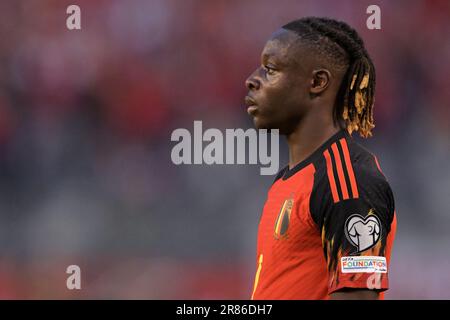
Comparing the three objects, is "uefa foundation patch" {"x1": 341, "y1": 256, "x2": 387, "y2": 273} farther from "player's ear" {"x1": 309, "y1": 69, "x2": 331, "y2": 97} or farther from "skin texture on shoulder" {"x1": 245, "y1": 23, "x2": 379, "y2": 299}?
"player's ear" {"x1": 309, "y1": 69, "x2": 331, "y2": 97}

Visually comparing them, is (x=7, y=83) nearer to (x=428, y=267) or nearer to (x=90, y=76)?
(x=90, y=76)

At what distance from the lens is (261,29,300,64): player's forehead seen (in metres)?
2.46

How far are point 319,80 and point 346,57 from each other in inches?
5.4

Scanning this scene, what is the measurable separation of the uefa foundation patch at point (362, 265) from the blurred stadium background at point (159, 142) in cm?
483

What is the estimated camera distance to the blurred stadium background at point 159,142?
695 cm

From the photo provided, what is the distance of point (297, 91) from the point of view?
246 centimetres

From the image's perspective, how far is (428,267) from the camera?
6961mm

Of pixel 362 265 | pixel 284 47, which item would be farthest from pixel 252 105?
pixel 362 265

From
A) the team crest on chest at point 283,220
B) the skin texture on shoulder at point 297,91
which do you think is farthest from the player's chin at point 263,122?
the team crest on chest at point 283,220

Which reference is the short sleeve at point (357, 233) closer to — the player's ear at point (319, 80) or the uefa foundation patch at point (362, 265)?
the uefa foundation patch at point (362, 265)

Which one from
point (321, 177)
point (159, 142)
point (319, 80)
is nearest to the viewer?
point (321, 177)

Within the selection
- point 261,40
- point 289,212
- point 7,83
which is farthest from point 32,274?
point 289,212

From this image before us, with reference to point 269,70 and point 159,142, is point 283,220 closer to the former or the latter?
point 269,70

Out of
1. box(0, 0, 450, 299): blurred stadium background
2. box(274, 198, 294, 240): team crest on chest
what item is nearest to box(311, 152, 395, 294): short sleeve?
box(274, 198, 294, 240): team crest on chest
